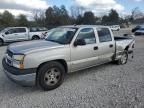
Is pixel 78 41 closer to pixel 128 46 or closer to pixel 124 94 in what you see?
pixel 124 94

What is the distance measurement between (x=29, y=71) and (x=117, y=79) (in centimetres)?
275

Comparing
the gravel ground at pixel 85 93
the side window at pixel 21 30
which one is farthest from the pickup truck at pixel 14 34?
the gravel ground at pixel 85 93

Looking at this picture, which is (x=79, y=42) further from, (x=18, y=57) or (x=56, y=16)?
A: (x=56, y=16)

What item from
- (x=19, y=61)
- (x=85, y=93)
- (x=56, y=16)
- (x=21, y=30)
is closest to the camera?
(x=19, y=61)

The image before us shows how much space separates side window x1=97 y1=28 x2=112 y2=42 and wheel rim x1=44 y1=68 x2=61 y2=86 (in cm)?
Answer: 199

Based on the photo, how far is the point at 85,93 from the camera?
4504 mm

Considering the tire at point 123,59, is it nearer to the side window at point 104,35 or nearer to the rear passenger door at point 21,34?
the side window at point 104,35

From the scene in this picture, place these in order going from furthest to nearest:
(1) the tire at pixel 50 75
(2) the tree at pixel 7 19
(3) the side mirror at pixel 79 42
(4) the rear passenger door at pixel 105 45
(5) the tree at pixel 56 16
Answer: (5) the tree at pixel 56 16 < (2) the tree at pixel 7 19 < (4) the rear passenger door at pixel 105 45 < (3) the side mirror at pixel 79 42 < (1) the tire at pixel 50 75

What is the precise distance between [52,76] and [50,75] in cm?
7

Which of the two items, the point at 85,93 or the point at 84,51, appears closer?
the point at 85,93

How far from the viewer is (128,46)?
7.35 meters

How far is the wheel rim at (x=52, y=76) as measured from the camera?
182 inches

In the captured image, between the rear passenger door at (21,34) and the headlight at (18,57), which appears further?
the rear passenger door at (21,34)

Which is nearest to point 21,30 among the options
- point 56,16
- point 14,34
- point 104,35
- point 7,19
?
point 14,34
